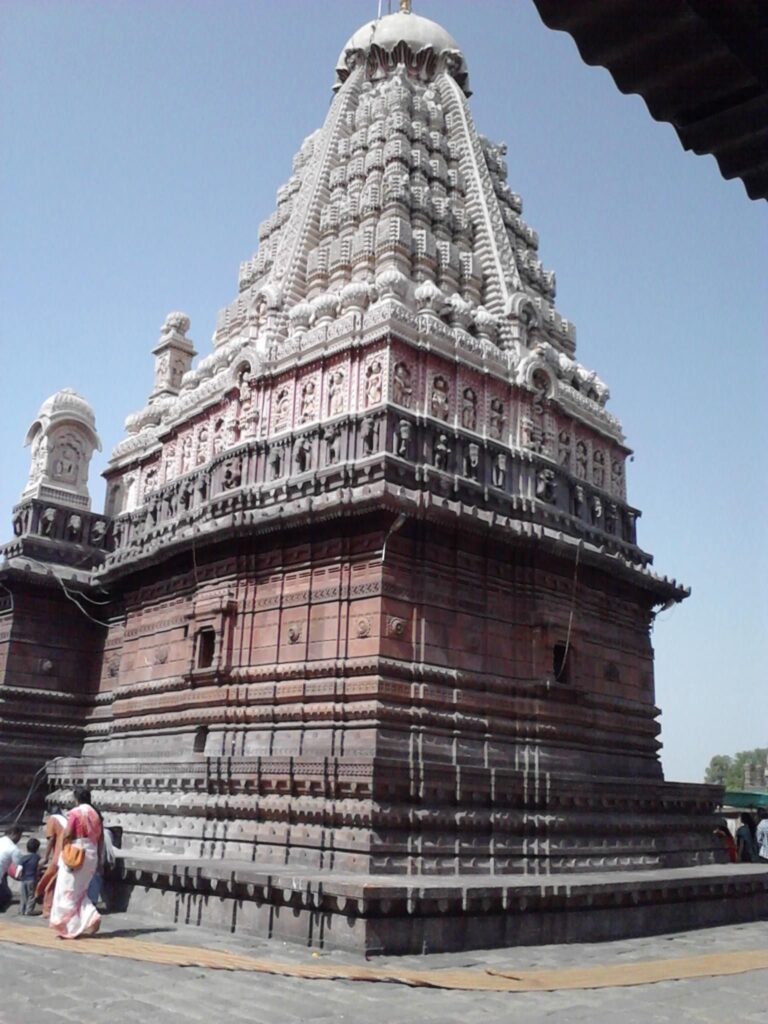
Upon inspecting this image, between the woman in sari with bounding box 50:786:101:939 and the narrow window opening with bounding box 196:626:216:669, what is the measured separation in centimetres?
568

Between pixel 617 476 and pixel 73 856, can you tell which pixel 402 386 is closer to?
pixel 617 476

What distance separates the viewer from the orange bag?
10.4 meters

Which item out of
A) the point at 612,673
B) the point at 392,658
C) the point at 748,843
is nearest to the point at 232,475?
the point at 392,658

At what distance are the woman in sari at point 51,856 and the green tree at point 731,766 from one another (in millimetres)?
91165

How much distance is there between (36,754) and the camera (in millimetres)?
20031

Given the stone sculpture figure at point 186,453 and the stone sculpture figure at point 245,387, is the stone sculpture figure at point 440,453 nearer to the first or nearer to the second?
the stone sculpture figure at point 245,387

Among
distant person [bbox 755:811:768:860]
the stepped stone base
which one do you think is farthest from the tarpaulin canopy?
the stepped stone base

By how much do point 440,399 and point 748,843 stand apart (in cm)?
1149

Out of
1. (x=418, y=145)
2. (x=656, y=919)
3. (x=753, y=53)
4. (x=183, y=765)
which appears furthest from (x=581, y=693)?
(x=753, y=53)

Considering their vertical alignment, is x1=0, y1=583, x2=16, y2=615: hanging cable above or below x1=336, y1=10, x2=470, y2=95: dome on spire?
below

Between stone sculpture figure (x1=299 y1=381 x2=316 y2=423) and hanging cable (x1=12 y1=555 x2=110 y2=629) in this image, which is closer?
stone sculpture figure (x1=299 y1=381 x2=316 y2=423)

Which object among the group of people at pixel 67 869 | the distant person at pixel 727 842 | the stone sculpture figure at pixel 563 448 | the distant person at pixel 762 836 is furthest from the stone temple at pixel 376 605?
the distant person at pixel 762 836

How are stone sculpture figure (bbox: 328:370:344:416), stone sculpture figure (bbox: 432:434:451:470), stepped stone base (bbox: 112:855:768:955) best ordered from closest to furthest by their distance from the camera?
stepped stone base (bbox: 112:855:768:955) → stone sculpture figure (bbox: 432:434:451:470) → stone sculpture figure (bbox: 328:370:344:416)

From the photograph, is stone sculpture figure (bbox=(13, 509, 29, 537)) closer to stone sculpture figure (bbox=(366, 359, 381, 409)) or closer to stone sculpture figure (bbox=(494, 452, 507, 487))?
stone sculpture figure (bbox=(366, 359, 381, 409))
